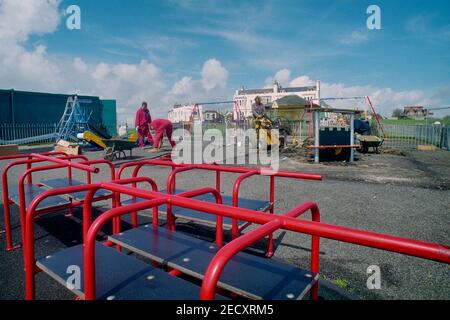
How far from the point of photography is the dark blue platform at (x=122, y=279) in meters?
1.75

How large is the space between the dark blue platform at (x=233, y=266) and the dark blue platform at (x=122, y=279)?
6.5 inches

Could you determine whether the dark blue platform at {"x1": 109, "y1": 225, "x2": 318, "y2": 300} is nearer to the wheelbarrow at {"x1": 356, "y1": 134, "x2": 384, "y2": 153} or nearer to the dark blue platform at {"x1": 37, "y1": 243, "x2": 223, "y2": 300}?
the dark blue platform at {"x1": 37, "y1": 243, "x2": 223, "y2": 300}

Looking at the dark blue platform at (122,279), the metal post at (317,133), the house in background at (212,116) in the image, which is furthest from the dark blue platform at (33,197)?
the house in background at (212,116)

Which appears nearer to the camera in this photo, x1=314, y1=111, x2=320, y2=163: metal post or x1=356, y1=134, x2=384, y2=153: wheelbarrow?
x1=314, y1=111, x2=320, y2=163: metal post

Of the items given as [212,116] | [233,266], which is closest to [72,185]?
[233,266]

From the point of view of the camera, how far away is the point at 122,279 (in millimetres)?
1910

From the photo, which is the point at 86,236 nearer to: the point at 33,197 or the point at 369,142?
the point at 33,197

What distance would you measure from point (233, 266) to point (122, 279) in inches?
27.7

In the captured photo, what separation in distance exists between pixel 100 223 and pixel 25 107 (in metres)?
22.2

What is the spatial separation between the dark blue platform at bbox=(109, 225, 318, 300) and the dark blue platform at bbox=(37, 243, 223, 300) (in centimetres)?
17

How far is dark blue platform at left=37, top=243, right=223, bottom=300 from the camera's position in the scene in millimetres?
1753

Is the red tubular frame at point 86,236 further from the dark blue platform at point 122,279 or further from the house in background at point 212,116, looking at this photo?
the house in background at point 212,116

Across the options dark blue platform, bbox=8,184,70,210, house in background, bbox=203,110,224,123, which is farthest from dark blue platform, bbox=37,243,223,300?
house in background, bbox=203,110,224,123

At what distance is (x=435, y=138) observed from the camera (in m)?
15.9
